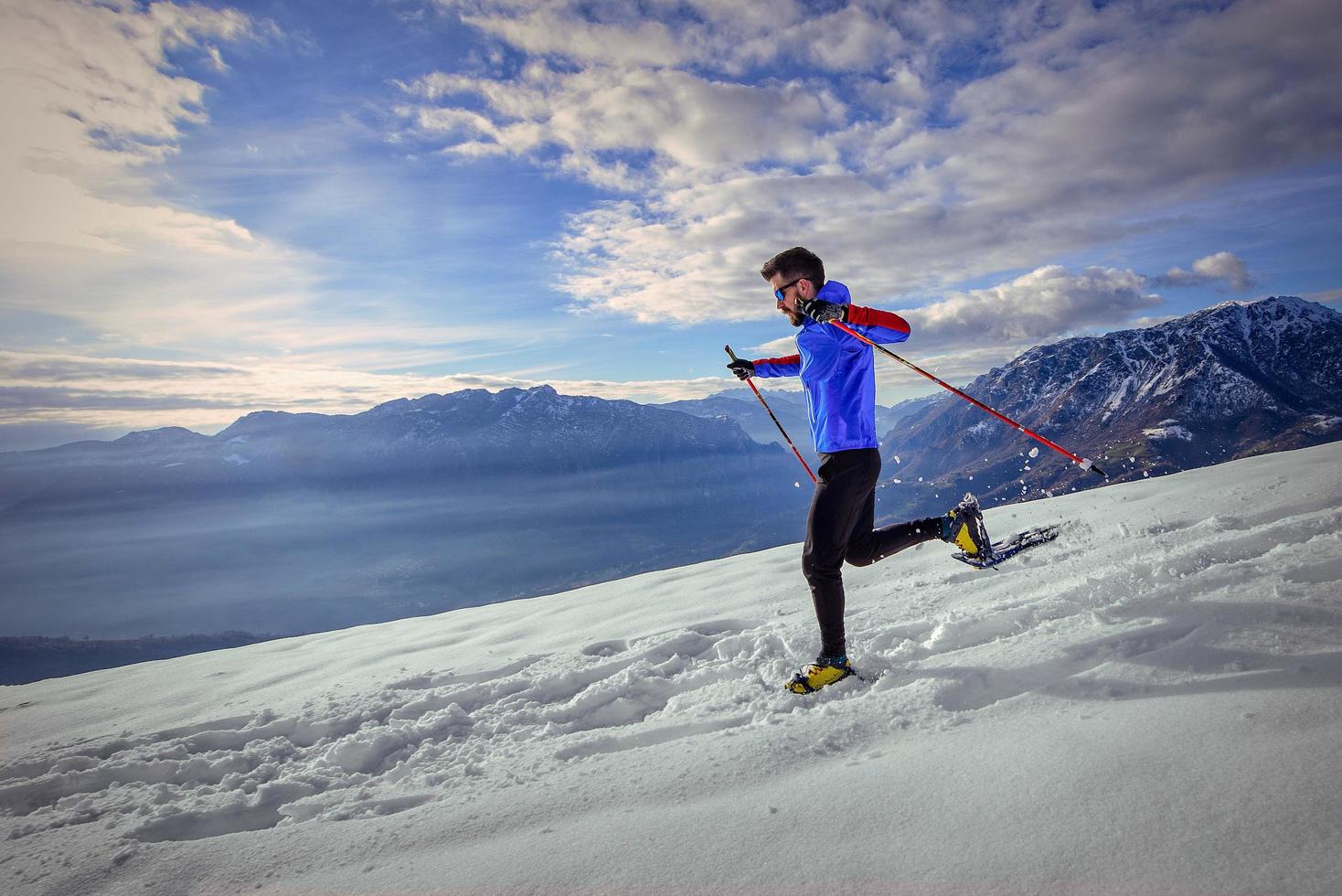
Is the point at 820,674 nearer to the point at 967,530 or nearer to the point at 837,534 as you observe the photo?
the point at 837,534

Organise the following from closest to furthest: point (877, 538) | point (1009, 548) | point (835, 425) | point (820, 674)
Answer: point (820, 674)
point (835, 425)
point (877, 538)
point (1009, 548)

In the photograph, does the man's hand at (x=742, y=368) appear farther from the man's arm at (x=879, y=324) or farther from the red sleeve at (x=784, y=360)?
the man's arm at (x=879, y=324)

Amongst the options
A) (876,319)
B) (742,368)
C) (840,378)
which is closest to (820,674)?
(840,378)

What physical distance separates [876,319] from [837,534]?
1.60m

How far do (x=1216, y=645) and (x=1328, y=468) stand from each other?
4.32 meters

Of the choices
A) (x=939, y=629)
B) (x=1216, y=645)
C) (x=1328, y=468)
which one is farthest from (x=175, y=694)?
(x=1328, y=468)

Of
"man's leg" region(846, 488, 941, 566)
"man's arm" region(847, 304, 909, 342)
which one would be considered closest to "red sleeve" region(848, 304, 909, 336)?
"man's arm" region(847, 304, 909, 342)

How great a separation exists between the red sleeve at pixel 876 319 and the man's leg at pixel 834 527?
0.94 meters

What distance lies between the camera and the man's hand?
633cm

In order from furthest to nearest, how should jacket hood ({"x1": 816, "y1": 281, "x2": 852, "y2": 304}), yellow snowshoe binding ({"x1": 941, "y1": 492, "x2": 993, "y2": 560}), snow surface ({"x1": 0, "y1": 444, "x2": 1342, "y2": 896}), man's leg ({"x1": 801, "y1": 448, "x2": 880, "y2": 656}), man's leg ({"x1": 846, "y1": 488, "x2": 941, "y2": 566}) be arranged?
yellow snowshoe binding ({"x1": 941, "y1": 492, "x2": 993, "y2": 560}) → man's leg ({"x1": 846, "y1": 488, "x2": 941, "y2": 566}) → jacket hood ({"x1": 816, "y1": 281, "x2": 852, "y2": 304}) → man's leg ({"x1": 801, "y1": 448, "x2": 880, "y2": 656}) → snow surface ({"x1": 0, "y1": 444, "x2": 1342, "y2": 896})

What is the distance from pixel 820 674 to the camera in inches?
156

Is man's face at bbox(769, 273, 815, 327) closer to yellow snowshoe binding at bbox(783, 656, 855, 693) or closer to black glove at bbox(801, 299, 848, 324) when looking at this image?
black glove at bbox(801, 299, 848, 324)

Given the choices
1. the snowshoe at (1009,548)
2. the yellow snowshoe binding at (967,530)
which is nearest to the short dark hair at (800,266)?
the yellow snowshoe binding at (967,530)

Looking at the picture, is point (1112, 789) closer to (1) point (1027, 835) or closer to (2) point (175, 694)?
(1) point (1027, 835)
